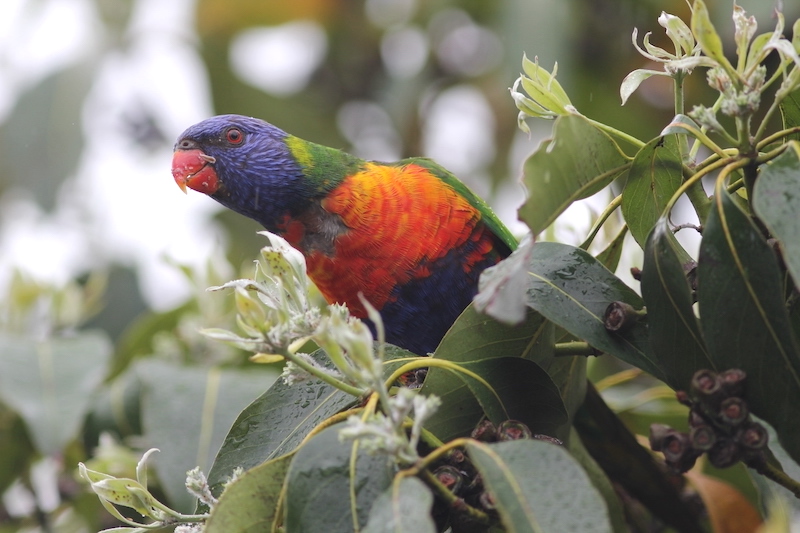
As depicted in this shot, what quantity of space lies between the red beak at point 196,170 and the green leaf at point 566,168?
1472 mm

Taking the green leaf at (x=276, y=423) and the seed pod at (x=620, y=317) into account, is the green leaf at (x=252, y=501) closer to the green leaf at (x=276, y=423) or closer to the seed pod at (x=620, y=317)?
the green leaf at (x=276, y=423)

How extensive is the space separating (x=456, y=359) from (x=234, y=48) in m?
4.52

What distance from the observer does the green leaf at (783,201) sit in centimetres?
105

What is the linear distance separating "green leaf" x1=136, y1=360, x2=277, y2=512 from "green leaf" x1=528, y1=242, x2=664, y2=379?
100 centimetres

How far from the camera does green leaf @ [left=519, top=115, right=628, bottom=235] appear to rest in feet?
3.80

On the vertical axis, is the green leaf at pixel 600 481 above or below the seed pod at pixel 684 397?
below

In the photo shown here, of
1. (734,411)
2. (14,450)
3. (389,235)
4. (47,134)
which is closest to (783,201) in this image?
(734,411)

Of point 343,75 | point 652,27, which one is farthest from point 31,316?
point 652,27

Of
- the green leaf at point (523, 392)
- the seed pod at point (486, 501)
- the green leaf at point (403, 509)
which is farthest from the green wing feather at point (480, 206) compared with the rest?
the green leaf at point (403, 509)

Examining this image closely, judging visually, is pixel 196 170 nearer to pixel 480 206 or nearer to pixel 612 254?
pixel 480 206

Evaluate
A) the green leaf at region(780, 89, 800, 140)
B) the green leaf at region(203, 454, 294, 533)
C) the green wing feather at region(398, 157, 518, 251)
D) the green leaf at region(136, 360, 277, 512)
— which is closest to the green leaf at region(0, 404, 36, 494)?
the green leaf at region(136, 360, 277, 512)

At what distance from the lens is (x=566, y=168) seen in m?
1.25

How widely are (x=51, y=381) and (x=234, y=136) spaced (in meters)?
0.92

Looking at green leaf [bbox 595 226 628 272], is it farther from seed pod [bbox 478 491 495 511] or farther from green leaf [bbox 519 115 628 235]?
seed pod [bbox 478 491 495 511]
